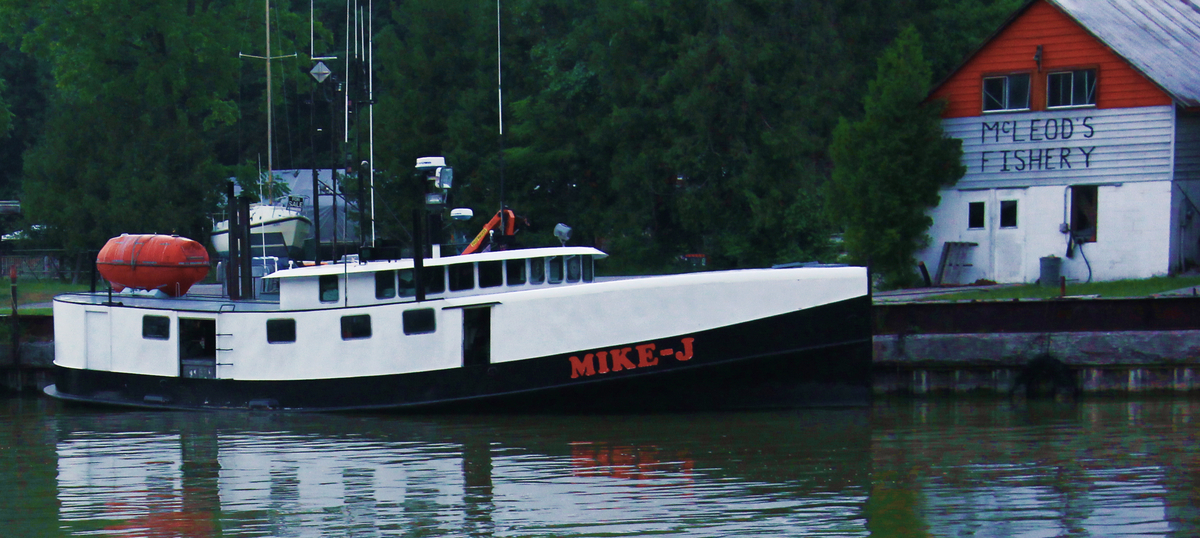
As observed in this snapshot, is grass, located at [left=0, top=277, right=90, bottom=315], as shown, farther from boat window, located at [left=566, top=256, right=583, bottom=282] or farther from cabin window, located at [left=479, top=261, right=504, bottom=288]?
boat window, located at [left=566, top=256, right=583, bottom=282]

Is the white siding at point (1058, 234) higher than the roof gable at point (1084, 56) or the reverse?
the reverse

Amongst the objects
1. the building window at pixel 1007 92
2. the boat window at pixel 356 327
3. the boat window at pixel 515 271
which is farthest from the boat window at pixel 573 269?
the building window at pixel 1007 92

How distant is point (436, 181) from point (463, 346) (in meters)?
2.98

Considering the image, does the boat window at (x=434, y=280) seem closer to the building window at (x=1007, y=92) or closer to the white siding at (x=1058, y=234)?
the white siding at (x=1058, y=234)

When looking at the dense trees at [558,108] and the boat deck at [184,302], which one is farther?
the dense trees at [558,108]

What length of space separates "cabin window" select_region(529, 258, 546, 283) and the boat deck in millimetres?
4239

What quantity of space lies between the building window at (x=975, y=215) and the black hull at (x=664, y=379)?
43.1 ft

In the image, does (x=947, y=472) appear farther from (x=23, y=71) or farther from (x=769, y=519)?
(x=23, y=71)

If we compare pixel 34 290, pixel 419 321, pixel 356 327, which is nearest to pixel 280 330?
pixel 356 327

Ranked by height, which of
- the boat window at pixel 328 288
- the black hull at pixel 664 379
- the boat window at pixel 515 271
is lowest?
the black hull at pixel 664 379

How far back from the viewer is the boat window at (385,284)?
20.4 metres

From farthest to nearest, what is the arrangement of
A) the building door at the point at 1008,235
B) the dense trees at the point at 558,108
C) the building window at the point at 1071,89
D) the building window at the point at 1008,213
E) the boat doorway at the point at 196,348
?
the dense trees at the point at 558,108, the building window at the point at 1008,213, the building door at the point at 1008,235, the building window at the point at 1071,89, the boat doorway at the point at 196,348

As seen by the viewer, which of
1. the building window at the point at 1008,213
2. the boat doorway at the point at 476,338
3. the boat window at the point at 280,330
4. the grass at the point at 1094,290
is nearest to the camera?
the boat doorway at the point at 476,338

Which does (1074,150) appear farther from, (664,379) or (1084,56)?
(664,379)
